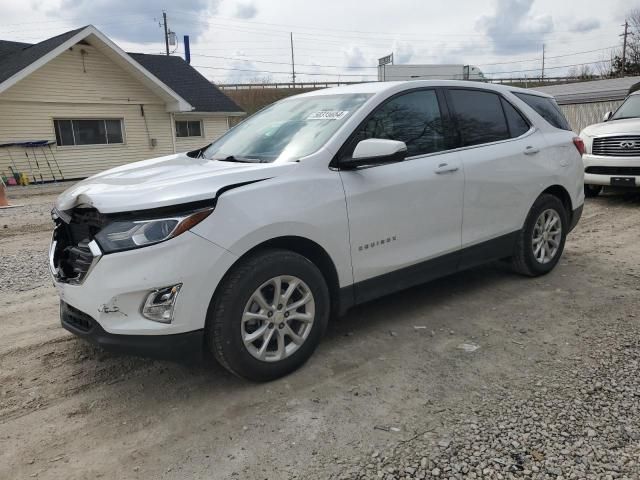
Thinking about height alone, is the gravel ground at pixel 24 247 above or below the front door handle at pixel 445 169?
below

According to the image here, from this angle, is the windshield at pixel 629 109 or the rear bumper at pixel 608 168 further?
the windshield at pixel 629 109

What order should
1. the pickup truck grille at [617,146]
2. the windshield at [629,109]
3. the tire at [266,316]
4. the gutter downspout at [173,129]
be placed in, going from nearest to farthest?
the tire at [266,316], the pickup truck grille at [617,146], the windshield at [629,109], the gutter downspout at [173,129]

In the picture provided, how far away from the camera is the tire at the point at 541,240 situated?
490 cm

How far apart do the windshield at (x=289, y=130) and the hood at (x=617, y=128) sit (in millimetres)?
7470

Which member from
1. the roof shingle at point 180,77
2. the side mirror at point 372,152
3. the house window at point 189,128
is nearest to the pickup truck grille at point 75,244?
the side mirror at point 372,152

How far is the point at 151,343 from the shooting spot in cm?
283

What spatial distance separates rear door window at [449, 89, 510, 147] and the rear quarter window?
1.61ft

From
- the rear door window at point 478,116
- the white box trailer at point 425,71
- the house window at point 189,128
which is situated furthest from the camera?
the white box trailer at point 425,71

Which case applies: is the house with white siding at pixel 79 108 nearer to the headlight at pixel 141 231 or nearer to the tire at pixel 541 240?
the headlight at pixel 141 231

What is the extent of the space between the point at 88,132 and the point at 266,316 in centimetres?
1748

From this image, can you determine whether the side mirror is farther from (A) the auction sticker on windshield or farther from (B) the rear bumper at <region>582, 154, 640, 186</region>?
(B) the rear bumper at <region>582, 154, 640, 186</region>

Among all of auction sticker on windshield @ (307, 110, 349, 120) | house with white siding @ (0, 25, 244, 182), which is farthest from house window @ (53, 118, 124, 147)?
auction sticker on windshield @ (307, 110, 349, 120)

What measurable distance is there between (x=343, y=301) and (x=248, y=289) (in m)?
0.83

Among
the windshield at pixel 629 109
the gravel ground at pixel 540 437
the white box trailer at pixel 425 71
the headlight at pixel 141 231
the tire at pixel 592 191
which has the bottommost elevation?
the gravel ground at pixel 540 437
